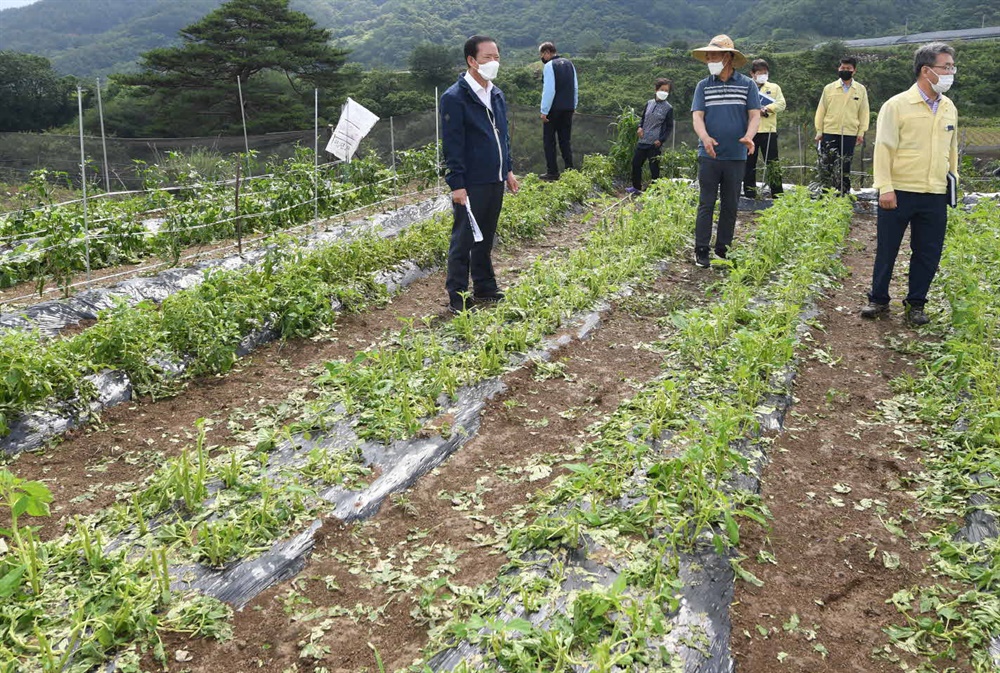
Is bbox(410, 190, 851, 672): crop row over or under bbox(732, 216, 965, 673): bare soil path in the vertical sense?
over

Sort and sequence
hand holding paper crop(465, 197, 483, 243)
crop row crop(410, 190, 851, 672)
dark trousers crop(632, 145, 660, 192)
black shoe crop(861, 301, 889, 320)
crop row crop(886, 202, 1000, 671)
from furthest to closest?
dark trousers crop(632, 145, 660, 192), black shoe crop(861, 301, 889, 320), hand holding paper crop(465, 197, 483, 243), crop row crop(886, 202, 1000, 671), crop row crop(410, 190, 851, 672)

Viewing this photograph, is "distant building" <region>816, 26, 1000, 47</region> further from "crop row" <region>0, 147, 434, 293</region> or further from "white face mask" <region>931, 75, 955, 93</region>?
"white face mask" <region>931, 75, 955, 93</region>

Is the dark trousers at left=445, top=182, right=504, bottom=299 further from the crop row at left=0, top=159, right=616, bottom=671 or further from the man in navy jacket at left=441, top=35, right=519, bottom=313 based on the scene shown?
the crop row at left=0, top=159, right=616, bottom=671

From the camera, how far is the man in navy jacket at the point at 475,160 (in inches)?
196

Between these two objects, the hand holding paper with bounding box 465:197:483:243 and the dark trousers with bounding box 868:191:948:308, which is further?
the hand holding paper with bounding box 465:197:483:243

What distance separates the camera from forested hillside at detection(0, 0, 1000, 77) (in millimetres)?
59438

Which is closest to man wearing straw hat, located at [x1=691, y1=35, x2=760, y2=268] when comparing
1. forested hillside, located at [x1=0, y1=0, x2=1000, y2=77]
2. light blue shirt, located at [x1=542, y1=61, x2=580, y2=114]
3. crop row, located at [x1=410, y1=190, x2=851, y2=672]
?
crop row, located at [x1=410, y1=190, x2=851, y2=672]

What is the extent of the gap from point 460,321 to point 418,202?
434 cm

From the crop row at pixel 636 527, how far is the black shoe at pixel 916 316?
48.9 inches

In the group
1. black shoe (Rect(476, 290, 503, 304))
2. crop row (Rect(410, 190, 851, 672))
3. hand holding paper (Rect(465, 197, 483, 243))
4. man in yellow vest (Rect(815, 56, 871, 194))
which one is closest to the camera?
crop row (Rect(410, 190, 851, 672))

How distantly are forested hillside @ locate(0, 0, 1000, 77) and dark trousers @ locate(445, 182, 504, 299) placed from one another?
5682 centimetres

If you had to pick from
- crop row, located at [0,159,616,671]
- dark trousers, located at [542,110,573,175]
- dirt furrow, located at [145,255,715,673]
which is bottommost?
dirt furrow, located at [145,255,715,673]

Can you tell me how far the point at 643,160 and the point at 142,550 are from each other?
26.9ft

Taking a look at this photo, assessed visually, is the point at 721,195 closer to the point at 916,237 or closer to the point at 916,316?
the point at 916,237
